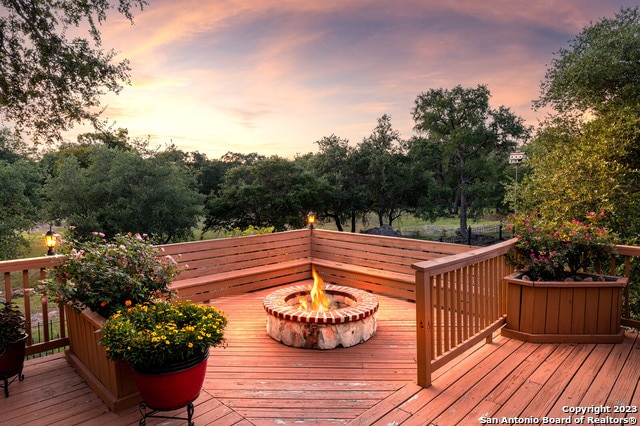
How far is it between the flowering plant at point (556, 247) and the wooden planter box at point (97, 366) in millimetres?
3608

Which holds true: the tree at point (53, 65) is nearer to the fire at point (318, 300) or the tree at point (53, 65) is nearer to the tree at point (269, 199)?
the fire at point (318, 300)

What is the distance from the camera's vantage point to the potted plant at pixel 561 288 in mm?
3576

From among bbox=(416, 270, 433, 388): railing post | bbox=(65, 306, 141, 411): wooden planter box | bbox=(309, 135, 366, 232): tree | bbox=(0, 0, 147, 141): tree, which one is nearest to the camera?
bbox=(65, 306, 141, 411): wooden planter box

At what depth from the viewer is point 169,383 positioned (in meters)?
2.30

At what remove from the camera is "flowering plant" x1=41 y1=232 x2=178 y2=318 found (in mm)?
2957

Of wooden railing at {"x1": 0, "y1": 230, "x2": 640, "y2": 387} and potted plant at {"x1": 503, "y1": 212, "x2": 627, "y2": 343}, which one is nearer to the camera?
wooden railing at {"x1": 0, "y1": 230, "x2": 640, "y2": 387}

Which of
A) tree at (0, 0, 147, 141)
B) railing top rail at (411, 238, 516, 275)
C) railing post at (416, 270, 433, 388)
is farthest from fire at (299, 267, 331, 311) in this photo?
tree at (0, 0, 147, 141)

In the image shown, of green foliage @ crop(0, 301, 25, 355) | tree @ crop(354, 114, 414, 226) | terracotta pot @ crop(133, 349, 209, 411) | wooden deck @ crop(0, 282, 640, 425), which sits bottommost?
wooden deck @ crop(0, 282, 640, 425)

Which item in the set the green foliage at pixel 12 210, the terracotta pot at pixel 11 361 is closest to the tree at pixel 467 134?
the green foliage at pixel 12 210

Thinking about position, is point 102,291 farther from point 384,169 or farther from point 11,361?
point 384,169

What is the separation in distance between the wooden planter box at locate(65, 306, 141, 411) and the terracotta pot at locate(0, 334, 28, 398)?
0.40 m

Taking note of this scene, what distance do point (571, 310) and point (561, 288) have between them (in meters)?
0.26

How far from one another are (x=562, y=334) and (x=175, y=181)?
51.8 feet

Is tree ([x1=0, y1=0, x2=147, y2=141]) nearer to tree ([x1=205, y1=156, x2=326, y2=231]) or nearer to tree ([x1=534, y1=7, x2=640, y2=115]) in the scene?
tree ([x1=534, y1=7, x2=640, y2=115])
